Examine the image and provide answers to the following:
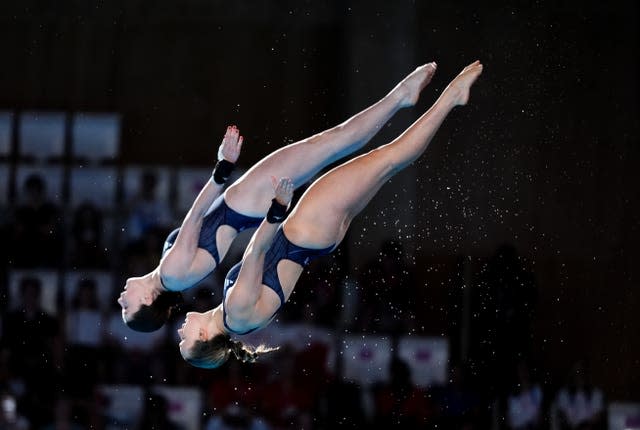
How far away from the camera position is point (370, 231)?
281 inches

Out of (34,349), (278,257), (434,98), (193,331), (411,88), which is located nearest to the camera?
(193,331)

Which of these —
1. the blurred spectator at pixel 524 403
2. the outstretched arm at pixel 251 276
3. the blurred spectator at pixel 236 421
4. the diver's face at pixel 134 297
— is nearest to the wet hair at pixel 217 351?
the outstretched arm at pixel 251 276

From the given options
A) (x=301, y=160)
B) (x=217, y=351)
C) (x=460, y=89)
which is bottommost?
(x=217, y=351)

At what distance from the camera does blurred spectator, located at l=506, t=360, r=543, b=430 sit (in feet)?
20.3

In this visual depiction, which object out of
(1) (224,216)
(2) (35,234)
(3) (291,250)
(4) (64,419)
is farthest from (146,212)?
(3) (291,250)

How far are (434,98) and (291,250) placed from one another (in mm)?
3205

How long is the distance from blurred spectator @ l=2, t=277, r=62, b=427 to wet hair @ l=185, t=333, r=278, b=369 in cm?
237

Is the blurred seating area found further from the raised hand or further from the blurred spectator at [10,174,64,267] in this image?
the raised hand

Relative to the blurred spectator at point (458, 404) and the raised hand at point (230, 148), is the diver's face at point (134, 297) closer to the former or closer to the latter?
the raised hand at point (230, 148)

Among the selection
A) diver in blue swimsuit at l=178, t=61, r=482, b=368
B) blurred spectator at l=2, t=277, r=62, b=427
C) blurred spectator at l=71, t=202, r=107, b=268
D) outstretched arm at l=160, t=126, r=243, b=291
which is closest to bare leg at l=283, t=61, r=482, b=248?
diver in blue swimsuit at l=178, t=61, r=482, b=368

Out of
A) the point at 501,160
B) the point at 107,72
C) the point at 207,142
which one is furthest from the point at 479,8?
the point at 107,72

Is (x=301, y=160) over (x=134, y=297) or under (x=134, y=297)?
over

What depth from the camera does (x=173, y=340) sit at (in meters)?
6.61

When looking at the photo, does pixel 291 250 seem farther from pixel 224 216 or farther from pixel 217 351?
pixel 217 351
